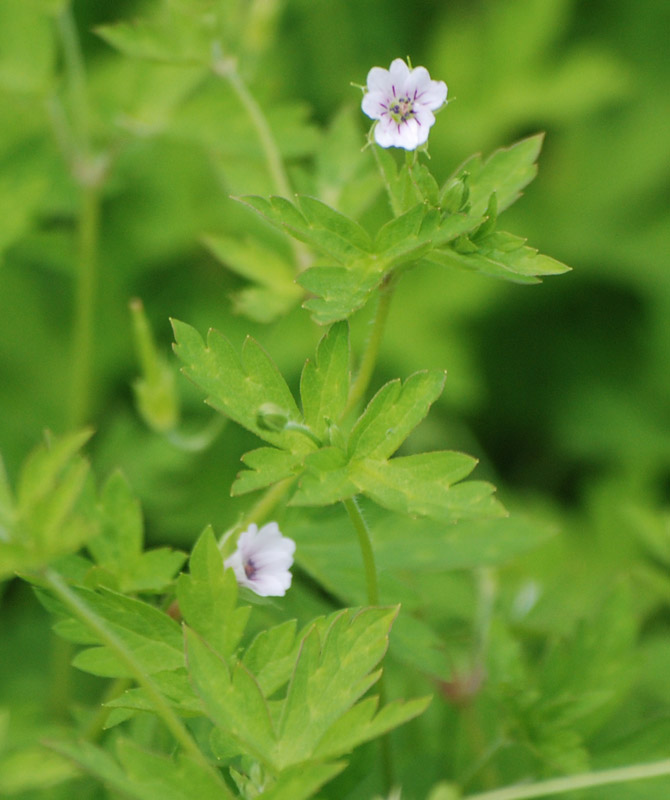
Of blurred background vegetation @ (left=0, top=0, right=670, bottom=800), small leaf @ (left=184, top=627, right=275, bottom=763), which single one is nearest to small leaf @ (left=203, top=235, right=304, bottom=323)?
blurred background vegetation @ (left=0, top=0, right=670, bottom=800)

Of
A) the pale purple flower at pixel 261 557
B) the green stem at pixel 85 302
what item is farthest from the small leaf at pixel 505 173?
the green stem at pixel 85 302

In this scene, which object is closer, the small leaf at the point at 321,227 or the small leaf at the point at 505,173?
the small leaf at the point at 321,227

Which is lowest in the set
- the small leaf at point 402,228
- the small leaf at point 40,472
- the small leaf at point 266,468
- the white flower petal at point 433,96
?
the small leaf at point 40,472

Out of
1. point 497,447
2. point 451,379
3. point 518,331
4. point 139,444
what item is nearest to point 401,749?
point 139,444

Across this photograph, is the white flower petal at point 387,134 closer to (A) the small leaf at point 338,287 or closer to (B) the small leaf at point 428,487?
(A) the small leaf at point 338,287

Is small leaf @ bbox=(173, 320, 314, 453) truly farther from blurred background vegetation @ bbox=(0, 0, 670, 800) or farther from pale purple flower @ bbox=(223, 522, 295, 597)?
blurred background vegetation @ bbox=(0, 0, 670, 800)

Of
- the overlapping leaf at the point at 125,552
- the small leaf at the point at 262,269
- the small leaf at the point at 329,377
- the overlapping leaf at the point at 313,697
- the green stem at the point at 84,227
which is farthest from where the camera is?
the green stem at the point at 84,227

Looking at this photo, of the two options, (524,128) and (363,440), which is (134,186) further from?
(363,440)
